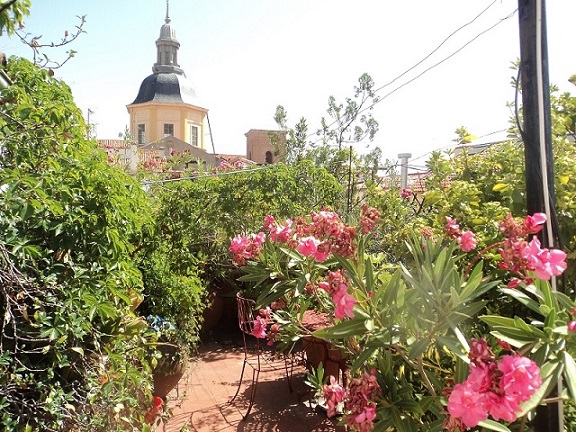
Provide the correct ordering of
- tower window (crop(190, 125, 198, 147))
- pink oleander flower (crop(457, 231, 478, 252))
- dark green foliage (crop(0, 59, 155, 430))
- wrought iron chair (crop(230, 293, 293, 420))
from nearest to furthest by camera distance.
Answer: pink oleander flower (crop(457, 231, 478, 252)) < dark green foliage (crop(0, 59, 155, 430)) < wrought iron chair (crop(230, 293, 293, 420)) < tower window (crop(190, 125, 198, 147))

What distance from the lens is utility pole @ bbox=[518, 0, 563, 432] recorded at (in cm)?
134

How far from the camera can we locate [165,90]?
39531 mm

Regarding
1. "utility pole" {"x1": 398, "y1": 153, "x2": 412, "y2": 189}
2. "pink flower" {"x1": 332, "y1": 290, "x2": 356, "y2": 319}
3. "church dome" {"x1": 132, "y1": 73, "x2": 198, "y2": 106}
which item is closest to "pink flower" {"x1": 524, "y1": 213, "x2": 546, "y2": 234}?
"pink flower" {"x1": 332, "y1": 290, "x2": 356, "y2": 319}

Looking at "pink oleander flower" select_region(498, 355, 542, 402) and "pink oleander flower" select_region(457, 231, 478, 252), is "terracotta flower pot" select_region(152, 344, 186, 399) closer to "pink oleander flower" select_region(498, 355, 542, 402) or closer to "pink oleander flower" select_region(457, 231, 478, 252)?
"pink oleander flower" select_region(457, 231, 478, 252)

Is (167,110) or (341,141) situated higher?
(167,110)

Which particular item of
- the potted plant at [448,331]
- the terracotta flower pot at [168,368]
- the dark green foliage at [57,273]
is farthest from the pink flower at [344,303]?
the terracotta flower pot at [168,368]

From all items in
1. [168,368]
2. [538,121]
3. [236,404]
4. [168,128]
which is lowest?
[236,404]

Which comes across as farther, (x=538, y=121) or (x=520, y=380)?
(x=538, y=121)

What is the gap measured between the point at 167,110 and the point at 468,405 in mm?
40355

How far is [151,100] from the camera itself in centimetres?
3903

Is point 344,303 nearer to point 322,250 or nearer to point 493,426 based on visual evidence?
Result: point 322,250

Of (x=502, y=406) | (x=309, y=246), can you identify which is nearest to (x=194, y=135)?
(x=309, y=246)

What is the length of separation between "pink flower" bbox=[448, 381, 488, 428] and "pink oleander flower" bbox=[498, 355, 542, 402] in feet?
0.19

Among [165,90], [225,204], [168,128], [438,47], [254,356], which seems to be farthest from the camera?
[165,90]
